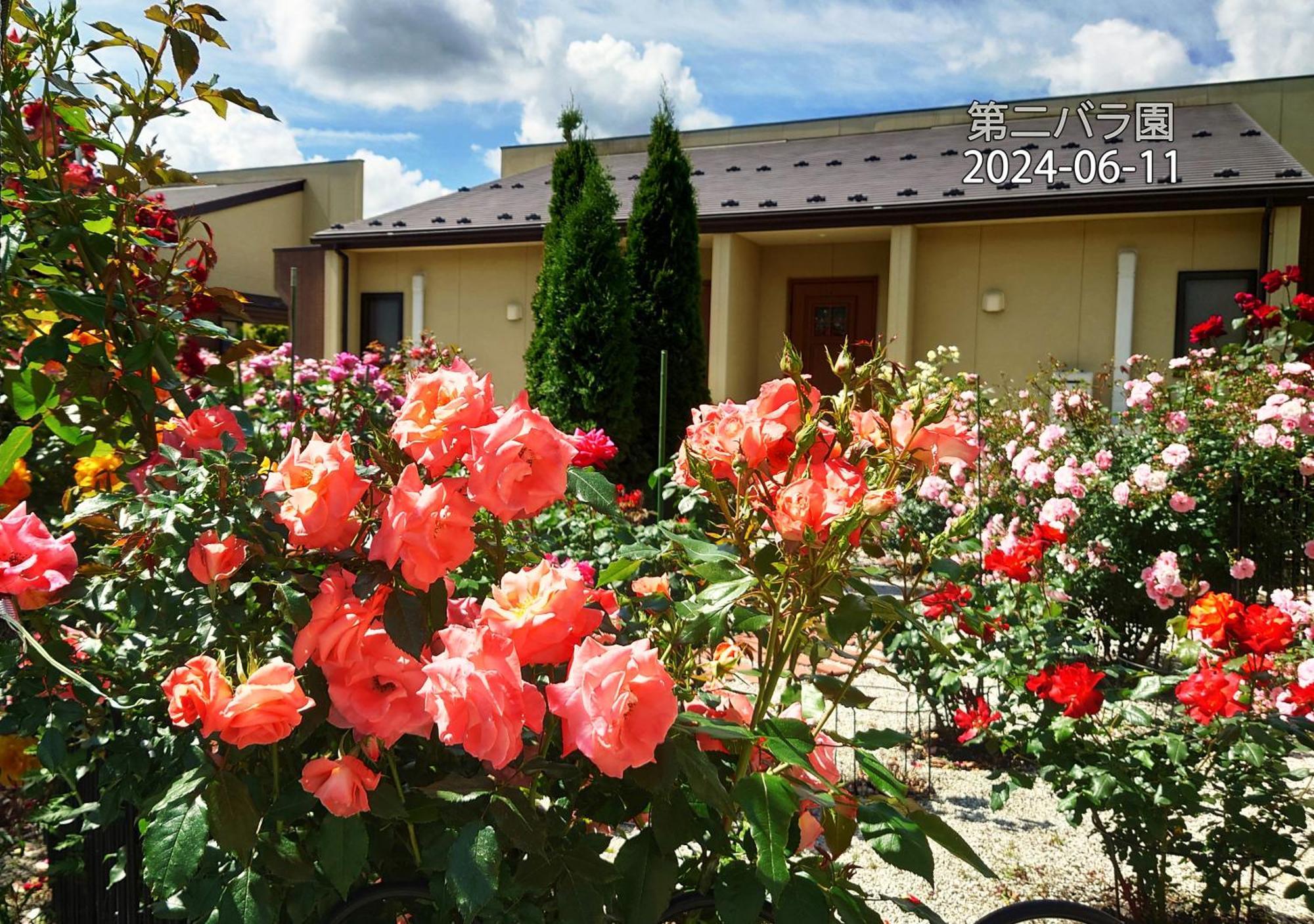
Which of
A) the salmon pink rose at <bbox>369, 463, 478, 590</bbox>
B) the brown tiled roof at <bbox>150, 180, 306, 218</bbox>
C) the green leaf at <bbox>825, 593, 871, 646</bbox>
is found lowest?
the green leaf at <bbox>825, 593, 871, 646</bbox>

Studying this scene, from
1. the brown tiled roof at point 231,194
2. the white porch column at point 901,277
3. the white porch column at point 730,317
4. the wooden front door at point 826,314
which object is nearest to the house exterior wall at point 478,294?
the white porch column at point 730,317

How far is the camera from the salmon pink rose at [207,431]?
128cm

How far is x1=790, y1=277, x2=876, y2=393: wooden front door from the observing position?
12.4 metres

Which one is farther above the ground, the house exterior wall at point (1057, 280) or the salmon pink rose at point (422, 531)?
the house exterior wall at point (1057, 280)

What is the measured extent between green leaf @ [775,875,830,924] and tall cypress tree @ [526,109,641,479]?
772 cm

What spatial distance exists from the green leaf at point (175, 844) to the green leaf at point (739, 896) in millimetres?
526

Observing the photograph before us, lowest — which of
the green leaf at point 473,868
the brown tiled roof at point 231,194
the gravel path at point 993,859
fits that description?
the gravel path at point 993,859

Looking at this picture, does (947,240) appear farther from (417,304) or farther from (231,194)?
(231,194)

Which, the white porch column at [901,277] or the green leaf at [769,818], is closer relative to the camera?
the green leaf at [769,818]

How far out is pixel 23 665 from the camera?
1.31 m

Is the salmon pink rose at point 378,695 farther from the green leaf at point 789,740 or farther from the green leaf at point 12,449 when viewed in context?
the green leaf at point 12,449

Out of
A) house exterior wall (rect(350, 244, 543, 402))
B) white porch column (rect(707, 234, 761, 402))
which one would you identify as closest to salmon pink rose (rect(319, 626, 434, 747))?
white porch column (rect(707, 234, 761, 402))

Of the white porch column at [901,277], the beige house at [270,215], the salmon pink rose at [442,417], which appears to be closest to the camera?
the salmon pink rose at [442,417]

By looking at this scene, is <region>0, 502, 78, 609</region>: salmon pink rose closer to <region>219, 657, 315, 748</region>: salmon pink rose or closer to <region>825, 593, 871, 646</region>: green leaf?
<region>219, 657, 315, 748</region>: salmon pink rose
